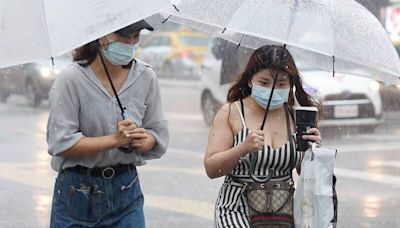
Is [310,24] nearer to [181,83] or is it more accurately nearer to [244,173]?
[244,173]

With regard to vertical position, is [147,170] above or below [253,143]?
below

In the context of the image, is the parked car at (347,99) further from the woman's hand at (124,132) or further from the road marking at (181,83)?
the road marking at (181,83)

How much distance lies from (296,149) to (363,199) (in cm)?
562

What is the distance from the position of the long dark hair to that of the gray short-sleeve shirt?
20.6 inches

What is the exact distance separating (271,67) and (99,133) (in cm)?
87

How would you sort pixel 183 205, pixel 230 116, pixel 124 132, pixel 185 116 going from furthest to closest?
pixel 185 116
pixel 183 205
pixel 230 116
pixel 124 132

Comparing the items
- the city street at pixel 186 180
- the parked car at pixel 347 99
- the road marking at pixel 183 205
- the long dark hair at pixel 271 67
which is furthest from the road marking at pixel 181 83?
the long dark hair at pixel 271 67

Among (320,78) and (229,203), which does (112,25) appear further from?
(320,78)

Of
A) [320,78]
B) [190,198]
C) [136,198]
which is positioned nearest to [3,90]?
[320,78]

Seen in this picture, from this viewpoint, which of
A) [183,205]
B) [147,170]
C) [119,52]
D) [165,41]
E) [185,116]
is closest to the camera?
[119,52]

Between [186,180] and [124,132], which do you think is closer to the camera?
[124,132]

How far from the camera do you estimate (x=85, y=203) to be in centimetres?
425


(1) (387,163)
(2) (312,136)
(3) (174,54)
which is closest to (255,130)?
(2) (312,136)

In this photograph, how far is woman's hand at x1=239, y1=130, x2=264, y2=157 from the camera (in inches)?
162
